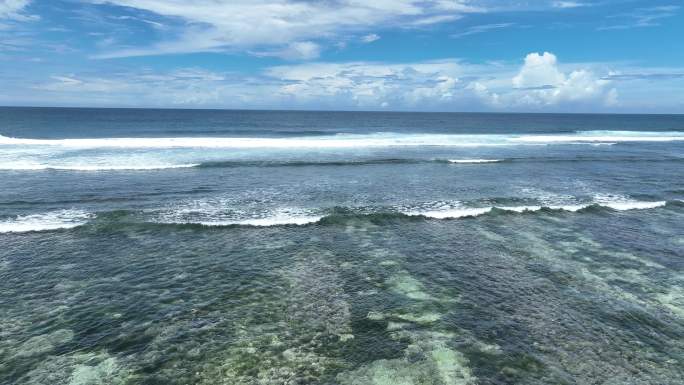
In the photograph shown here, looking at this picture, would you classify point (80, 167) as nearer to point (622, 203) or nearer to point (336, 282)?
point (336, 282)

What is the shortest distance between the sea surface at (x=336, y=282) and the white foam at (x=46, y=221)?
0.44 feet

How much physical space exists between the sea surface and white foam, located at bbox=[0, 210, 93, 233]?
0.14 metres

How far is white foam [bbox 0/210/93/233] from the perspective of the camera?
20250mm

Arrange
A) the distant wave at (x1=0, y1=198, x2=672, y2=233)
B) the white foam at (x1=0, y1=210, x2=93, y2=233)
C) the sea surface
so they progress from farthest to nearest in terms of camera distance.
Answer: the distant wave at (x1=0, y1=198, x2=672, y2=233) < the white foam at (x1=0, y1=210, x2=93, y2=233) < the sea surface

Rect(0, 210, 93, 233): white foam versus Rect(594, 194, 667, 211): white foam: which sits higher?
Rect(594, 194, 667, 211): white foam

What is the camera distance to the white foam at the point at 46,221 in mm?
20250

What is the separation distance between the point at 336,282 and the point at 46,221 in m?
16.6

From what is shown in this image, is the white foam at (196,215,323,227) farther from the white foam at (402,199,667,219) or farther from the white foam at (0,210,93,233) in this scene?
the white foam at (0,210,93,233)

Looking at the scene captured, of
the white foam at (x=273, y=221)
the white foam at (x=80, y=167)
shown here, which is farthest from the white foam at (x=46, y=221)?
the white foam at (x=80, y=167)

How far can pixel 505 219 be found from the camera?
23781mm

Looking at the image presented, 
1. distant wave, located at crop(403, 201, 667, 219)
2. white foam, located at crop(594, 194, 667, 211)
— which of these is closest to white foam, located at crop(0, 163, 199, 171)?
distant wave, located at crop(403, 201, 667, 219)

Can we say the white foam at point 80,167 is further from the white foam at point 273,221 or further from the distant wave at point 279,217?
the white foam at point 273,221

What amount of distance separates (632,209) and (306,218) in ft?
68.9

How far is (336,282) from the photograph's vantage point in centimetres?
1534
